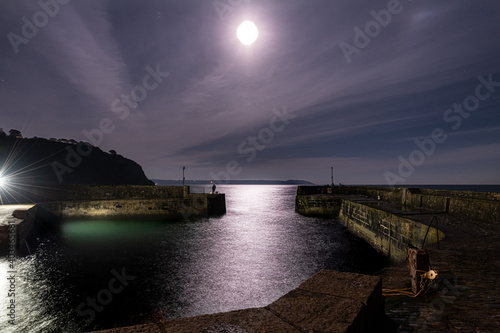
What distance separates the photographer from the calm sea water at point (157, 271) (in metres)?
6.84

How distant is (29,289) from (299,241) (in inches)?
521

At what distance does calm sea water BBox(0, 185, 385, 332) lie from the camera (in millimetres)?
6840

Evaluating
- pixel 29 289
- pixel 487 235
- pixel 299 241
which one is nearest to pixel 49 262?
pixel 29 289

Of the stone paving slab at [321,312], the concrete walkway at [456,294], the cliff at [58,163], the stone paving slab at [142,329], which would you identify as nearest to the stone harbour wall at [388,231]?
the concrete walkway at [456,294]

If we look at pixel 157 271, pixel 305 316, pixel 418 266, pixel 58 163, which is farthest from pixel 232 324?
pixel 58 163

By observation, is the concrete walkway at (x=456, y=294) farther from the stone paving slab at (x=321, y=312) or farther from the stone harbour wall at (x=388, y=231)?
the stone harbour wall at (x=388, y=231)

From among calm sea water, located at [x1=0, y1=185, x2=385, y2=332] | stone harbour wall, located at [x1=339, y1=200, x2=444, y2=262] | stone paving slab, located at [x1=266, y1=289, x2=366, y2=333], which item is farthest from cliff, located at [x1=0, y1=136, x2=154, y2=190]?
stone paving slab, located at [x1=266, y1=289, x2=366, y2=333]

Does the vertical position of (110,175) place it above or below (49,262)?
above

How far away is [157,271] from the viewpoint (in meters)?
9.95

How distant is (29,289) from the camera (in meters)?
8.02

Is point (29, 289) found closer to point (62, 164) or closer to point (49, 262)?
point (49, 262)

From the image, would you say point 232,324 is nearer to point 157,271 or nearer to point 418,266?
point 418,266

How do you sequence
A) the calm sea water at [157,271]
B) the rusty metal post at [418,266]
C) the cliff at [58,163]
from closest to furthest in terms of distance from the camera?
the rusty metal post at [418,266], the calm sea water at [157,271], the cliff at [58,163]

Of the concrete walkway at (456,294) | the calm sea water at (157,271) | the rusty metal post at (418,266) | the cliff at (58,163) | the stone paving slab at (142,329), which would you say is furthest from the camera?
the cliff at (58,163)
